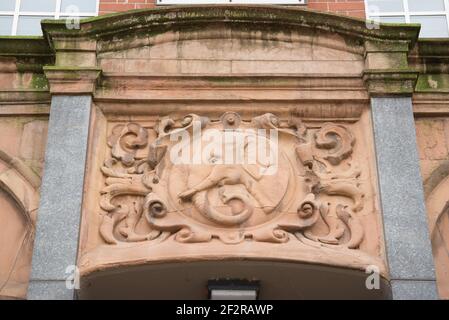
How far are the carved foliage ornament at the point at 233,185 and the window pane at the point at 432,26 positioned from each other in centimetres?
189

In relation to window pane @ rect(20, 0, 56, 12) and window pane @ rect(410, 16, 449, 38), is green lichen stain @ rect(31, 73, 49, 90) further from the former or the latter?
window pane @ rect(410, 16, 449, 38)

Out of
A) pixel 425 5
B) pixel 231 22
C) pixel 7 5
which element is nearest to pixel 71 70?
pixel 231 22

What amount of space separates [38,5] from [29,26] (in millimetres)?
274

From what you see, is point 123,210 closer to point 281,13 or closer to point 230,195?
point 230,195

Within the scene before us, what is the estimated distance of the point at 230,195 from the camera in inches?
286

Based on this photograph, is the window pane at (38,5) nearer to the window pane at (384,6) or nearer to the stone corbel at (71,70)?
the stone corbel at (71,70)

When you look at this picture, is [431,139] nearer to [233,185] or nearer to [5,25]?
[233,185]

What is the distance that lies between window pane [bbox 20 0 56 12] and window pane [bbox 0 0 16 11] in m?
0.09

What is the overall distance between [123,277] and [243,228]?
3.47ft

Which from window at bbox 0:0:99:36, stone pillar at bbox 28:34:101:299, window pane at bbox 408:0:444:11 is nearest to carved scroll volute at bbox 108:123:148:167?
stone pillar at bbox 28:34:101:299

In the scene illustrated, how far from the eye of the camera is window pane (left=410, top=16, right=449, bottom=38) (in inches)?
354

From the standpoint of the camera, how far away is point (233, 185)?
7.35 metres

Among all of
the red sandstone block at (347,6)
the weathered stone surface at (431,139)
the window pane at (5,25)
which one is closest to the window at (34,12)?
the window pane at (5,25)

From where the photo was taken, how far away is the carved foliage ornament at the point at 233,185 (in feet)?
23.5
